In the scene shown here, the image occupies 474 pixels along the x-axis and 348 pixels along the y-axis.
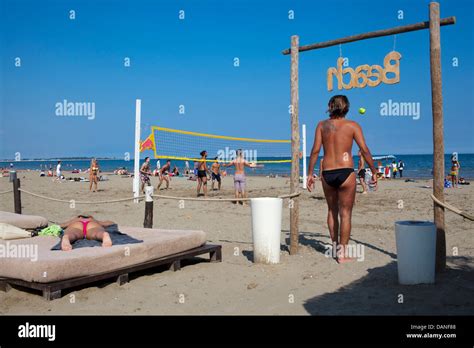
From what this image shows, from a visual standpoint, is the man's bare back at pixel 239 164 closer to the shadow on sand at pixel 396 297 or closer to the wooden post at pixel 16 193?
the wooden post at pixel 16 193

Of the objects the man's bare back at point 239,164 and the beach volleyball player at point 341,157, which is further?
the man's bare back at point 239,164

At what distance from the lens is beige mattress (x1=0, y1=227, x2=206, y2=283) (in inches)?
165

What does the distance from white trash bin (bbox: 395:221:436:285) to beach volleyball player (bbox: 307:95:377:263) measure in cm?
89

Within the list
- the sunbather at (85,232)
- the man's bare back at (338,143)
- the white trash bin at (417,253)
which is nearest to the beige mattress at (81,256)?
the sunbather at (85,232)

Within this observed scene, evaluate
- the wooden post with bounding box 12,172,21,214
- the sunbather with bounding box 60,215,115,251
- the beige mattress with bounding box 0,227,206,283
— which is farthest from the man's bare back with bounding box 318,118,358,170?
the wooden post with bounding box 12,172,21,214

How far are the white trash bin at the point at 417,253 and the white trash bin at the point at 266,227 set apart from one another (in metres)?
1.45

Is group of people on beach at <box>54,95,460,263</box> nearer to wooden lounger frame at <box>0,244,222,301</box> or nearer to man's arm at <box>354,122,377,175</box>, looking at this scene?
man's arm at <box>354,122,377,175</box>

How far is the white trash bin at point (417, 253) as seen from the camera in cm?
427

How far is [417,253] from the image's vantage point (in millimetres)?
4258

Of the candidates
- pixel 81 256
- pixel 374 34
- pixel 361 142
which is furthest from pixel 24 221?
pixel 374 34

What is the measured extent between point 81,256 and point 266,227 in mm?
2052

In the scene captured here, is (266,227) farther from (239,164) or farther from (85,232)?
(239,164)

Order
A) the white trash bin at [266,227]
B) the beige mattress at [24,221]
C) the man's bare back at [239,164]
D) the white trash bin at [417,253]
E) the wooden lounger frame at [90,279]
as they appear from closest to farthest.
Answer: the wooden lounger frame at [90,279] < the white trash bin at [417,253] < the white trash bin at [266,227] < the beige mattress at [24,221] < the man's bare back at [239,164]
